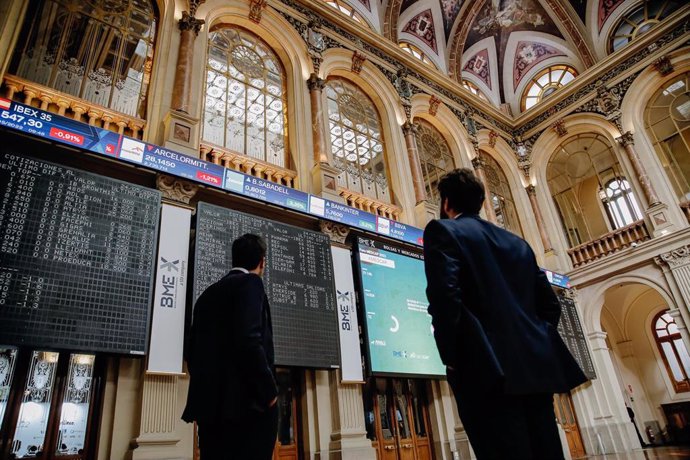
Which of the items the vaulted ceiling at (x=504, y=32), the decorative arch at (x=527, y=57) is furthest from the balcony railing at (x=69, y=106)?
the decorative arch at (x=527, y=57)

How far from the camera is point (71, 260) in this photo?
4.77 m

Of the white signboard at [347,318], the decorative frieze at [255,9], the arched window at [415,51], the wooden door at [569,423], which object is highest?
the arched window at [415,51]

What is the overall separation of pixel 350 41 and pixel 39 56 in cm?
693

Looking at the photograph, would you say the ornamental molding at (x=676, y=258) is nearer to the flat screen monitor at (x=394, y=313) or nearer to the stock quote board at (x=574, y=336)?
the stock quote board at (x=574, y=336)

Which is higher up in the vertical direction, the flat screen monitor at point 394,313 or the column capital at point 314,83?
the column capital at point 314,83

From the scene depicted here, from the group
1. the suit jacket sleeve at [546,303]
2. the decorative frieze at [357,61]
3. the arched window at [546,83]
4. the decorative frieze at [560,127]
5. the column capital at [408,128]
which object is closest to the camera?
the suit jacket sleeve at [546,303]

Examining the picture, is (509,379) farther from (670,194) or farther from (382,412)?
(670,194)

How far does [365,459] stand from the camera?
6.38 meters

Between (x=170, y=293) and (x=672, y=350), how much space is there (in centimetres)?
1541

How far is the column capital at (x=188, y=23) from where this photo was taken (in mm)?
7973

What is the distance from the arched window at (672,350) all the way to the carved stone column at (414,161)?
31.0 ft

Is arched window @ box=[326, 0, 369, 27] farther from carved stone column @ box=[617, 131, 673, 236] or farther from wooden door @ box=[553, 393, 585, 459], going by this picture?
wooden door @ box=[553, 393, 585, 459]

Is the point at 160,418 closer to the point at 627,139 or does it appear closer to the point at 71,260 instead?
the point at 71,260

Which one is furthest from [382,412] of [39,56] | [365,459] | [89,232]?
[39,56]
